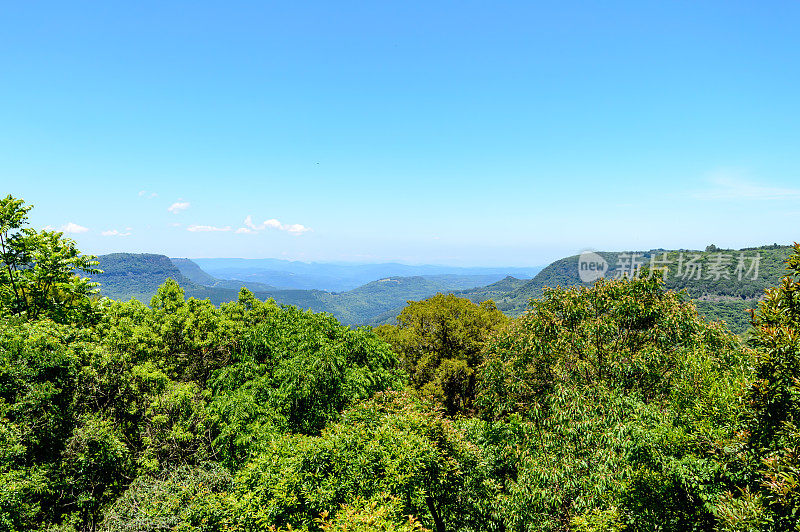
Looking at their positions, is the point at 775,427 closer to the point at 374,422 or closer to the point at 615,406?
the point at 615,406

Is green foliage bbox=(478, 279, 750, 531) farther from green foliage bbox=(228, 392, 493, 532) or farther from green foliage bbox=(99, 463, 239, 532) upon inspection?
green foliage bbox=(99, 463, 239, 532)

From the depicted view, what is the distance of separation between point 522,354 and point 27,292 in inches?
874

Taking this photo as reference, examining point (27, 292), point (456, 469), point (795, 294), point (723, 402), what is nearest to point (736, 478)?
point (723, 402)

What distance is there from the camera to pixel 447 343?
97.6ft

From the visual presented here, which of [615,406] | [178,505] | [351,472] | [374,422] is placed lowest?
[178,505]

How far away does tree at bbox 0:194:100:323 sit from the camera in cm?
1550

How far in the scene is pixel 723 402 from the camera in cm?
731

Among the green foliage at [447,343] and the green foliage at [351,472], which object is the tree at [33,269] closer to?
the green foliage at [351,472]

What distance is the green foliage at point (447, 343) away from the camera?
2816cm

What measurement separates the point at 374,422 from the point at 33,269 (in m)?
17.4

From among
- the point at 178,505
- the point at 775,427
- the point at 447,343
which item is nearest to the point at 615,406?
the point at 775,427

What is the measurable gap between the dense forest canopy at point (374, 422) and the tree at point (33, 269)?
3.8 inches

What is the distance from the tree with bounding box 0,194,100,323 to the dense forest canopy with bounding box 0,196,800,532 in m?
0.10

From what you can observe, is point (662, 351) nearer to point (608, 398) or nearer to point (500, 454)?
point (608, 398)
